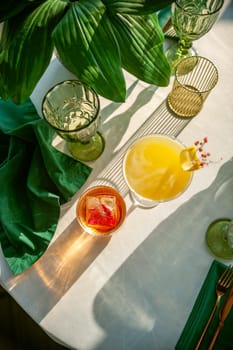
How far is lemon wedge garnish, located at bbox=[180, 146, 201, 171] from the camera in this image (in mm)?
843

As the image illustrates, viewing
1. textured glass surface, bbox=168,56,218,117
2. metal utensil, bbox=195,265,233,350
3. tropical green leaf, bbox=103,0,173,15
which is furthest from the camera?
textured glass surface, bbox=168,56,218,117

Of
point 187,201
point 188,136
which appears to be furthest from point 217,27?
point 187,201

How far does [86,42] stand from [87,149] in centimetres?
30

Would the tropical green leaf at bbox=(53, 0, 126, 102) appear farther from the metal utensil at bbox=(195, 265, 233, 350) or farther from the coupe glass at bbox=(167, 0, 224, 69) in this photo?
the metal utensil at bbox=(195, 265, 233, 350)

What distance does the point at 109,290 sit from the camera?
872 millimetres

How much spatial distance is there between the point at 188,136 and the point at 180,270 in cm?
28

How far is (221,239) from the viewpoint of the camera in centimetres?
89

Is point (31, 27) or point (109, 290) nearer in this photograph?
point (31, 27)

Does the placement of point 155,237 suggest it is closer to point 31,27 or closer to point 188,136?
point 188,136

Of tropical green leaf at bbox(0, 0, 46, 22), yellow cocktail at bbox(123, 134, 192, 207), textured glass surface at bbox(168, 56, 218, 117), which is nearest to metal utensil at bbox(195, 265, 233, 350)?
yellow cocktail at bbox(123, 134, 192, 207)

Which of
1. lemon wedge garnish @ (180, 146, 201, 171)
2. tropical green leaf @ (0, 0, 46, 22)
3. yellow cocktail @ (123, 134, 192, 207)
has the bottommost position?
yellow cocktail @ (123, 134, 192, 207)

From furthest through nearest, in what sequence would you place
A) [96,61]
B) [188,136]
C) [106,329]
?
1. [188,136]
2. [106,329]
3. [96,61]

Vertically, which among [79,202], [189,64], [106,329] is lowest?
[106,329]

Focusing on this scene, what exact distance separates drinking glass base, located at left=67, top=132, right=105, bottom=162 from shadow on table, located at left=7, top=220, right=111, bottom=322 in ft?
0.46
